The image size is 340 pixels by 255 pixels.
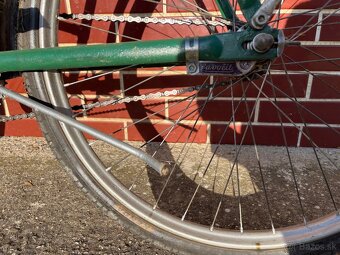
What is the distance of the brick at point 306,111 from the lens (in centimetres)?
174

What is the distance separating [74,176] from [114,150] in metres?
0.66

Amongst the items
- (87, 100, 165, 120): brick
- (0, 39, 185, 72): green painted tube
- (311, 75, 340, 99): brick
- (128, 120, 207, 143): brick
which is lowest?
(128, 120, 207, 143): brick

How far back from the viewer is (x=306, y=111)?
5.71ft

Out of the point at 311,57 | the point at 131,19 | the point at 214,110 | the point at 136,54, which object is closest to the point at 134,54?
the point at 136,54

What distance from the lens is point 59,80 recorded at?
1.13 meters

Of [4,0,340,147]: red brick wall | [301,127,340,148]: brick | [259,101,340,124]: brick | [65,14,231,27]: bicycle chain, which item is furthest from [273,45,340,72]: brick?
[65,14,231,27]: bicycle chain

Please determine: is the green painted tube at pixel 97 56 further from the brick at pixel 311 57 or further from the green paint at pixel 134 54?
the brick at pixel 311 57

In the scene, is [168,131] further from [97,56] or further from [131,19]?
[97,56]

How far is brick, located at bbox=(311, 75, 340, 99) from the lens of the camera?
1681mm

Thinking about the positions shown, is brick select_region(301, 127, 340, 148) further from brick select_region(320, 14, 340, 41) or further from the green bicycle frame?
the green bicycle frame

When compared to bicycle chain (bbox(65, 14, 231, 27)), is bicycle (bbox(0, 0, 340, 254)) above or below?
below

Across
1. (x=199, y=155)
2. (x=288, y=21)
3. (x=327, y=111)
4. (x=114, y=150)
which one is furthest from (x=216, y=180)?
(x=288, y=21)

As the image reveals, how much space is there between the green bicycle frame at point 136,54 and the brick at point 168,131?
84 cm

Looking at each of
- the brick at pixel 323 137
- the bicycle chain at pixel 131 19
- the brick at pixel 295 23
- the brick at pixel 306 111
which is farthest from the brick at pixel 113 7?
the brick at pixel 323 137
